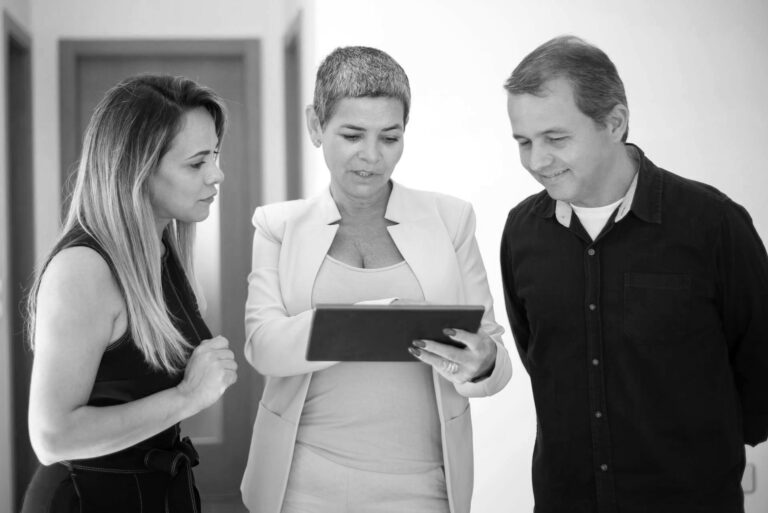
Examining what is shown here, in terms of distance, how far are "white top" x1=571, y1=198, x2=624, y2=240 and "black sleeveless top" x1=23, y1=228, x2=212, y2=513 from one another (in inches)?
36.7

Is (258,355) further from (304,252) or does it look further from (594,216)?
(594,216)

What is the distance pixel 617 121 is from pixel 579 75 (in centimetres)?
13

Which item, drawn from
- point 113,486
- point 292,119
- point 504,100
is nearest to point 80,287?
point 113,486

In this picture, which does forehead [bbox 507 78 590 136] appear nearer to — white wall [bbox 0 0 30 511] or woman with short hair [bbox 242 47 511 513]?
woman with short hair [bbox 242 47 511 513]

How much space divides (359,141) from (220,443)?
3374 millimetres

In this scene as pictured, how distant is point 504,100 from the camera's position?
3.36 meters

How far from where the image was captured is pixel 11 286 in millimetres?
4141

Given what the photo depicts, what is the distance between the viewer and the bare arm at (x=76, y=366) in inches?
53.7

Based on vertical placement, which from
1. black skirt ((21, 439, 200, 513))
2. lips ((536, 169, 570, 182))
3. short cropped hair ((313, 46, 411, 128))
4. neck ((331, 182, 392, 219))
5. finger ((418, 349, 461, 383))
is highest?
short cropped hair ((313, 46, 411, 128))

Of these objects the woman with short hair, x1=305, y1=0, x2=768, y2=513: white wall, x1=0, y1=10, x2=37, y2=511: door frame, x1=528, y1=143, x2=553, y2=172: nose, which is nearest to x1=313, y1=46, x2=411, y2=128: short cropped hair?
the woman with short hair

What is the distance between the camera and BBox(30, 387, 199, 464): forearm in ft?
4.51

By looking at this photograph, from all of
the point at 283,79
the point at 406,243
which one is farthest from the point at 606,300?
the point at 283,79

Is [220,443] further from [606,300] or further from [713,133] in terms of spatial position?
[606,300]

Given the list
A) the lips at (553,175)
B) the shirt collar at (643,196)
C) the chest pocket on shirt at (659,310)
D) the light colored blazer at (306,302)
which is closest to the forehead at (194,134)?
the light colored blazer at (306,302)
